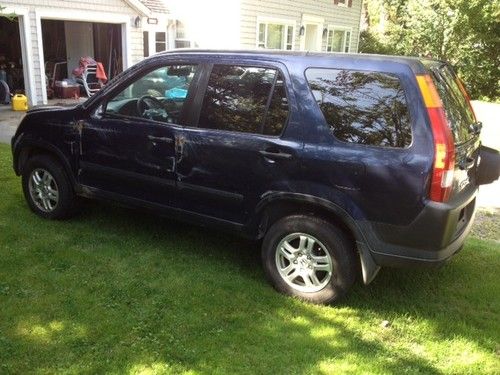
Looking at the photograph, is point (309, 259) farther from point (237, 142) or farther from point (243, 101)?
point (243, 101)

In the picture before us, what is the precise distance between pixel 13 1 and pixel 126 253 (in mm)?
9821

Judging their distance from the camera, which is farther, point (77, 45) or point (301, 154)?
point (77, 45)

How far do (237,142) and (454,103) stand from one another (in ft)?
5.32

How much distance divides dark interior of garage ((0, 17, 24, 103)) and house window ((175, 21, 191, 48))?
517 centimetres

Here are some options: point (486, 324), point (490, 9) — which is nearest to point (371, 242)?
point (486, 324)

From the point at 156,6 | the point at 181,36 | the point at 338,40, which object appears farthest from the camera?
the point at 338,40

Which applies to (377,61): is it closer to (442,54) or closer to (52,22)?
(52,22)

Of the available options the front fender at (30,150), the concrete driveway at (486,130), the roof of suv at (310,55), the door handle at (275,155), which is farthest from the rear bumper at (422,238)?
the concrete driveway at (486,130)

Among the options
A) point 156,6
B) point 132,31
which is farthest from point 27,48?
point 156,6

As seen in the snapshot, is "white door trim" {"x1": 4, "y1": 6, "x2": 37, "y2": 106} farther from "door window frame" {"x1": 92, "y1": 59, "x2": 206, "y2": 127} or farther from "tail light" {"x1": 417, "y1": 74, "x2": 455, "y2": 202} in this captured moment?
"tail light" {"x1": 417, "y1": 74, "x2": 455, "y2": 202}

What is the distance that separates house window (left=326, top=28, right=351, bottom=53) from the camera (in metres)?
22.3

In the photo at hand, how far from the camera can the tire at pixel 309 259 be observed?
3.47 metres

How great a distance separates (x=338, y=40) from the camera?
23297 mm

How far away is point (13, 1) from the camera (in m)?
11.5
